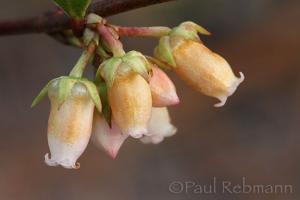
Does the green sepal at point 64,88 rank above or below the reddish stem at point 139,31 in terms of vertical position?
below

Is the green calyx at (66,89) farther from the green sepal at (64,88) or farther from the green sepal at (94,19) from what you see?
the green sepal at (94,19)

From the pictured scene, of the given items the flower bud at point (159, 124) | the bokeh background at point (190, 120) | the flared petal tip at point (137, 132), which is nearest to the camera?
the flared petal tip at point (137, 132)

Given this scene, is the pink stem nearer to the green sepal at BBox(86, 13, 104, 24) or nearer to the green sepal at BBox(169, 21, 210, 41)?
the green sepal at BBox(86, 13, 104, 24)

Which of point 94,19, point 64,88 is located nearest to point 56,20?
point 94,19

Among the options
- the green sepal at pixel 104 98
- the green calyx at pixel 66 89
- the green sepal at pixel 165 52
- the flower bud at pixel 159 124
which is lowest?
the flower bud at pixel 159 124

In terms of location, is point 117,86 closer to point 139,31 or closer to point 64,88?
point 64,88

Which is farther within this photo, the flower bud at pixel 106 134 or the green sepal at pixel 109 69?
the flower bud at pixel 106 134

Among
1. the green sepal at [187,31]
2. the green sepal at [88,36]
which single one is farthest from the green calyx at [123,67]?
the green sepal at [187,31]

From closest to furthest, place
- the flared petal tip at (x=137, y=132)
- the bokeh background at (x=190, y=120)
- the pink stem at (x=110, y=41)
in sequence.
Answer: the flared petal tip at (x=137, y=132) < the pink stem at (x=110, y=41) < the bokeh background at (x=190, y=120)
